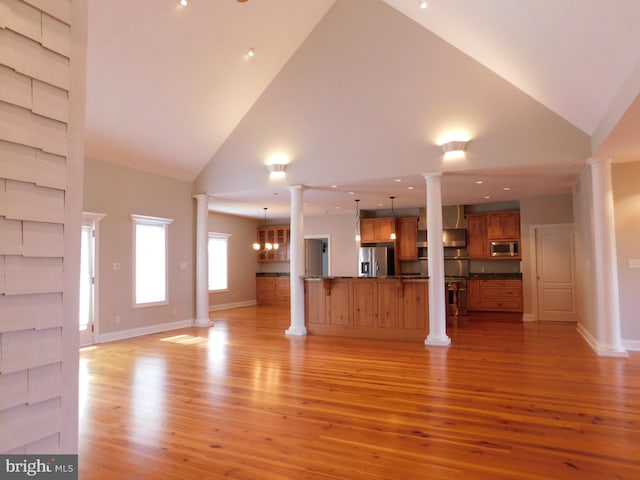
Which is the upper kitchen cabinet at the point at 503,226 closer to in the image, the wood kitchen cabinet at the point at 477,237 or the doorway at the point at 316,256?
the wood kitchen cabinet at the point at 477,237

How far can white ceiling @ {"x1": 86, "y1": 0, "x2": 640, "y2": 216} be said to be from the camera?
396 cm

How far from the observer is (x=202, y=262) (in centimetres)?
852

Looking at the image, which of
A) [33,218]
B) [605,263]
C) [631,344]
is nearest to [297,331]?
[605,263]

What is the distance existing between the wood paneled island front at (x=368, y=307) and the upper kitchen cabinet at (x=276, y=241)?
5.05 meters

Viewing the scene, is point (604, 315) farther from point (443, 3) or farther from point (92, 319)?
point (92, 319)

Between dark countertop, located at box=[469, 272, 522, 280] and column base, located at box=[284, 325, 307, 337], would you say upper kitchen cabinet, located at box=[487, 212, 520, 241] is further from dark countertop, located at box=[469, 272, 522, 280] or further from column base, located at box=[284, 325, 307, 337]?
column base, located at box=[284, 325, 307, 337]

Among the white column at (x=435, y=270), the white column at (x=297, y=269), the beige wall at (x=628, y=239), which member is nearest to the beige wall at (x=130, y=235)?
the white column at (x=297, y=269)

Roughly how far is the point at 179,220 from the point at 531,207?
289 inches

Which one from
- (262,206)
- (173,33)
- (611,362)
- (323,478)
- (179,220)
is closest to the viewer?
(323,478)

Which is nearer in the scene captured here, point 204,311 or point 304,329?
point 304,329

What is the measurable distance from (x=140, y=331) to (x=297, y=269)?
3063 mm

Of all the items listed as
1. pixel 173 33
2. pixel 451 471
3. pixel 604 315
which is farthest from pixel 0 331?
pixel 604 315

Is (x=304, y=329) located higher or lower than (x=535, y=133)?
lower

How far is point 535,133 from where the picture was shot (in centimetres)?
578
